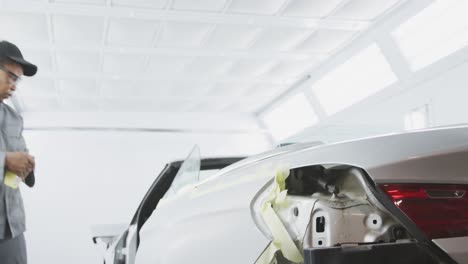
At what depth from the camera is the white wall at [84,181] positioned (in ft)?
26.7

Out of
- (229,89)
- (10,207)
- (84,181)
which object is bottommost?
(10,207)

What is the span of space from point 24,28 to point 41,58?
0.95 metres

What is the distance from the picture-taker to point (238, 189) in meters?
1.45

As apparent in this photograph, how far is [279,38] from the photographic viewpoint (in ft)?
19.8

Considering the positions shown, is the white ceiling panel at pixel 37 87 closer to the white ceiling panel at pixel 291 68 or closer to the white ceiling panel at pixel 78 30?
the white ceiling panel at pixel 78 30

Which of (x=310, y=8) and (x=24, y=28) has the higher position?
(x=24, y=28)

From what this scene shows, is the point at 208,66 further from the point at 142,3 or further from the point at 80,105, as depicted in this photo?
the point at 80,105

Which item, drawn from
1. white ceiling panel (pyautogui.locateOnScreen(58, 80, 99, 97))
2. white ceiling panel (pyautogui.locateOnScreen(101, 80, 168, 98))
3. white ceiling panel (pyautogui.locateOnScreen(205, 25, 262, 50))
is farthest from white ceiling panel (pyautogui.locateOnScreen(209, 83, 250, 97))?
white ceiling panel (pyautogui.locateOnScreen(58, 80, 99, 97))

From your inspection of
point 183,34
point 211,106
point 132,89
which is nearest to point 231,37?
point 183,34

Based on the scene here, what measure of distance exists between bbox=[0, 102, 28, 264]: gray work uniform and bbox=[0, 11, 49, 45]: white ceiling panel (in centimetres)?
337

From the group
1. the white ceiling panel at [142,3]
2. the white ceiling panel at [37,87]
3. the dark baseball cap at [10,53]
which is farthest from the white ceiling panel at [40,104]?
the dark baseball cap at [10,53]

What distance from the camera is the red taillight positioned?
3.38 ft

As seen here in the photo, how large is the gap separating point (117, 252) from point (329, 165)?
6.72 feet

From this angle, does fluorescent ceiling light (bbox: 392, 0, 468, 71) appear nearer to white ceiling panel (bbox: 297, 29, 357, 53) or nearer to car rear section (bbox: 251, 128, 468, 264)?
white ceiling panel (bbox: 297, 29, 357, 53)
